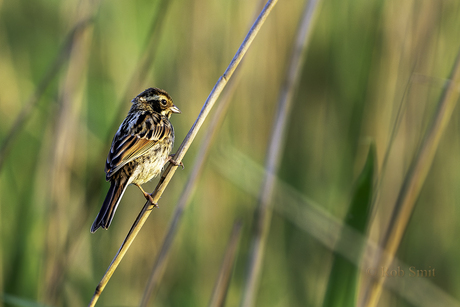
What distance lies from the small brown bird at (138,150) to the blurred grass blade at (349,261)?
0.90 m

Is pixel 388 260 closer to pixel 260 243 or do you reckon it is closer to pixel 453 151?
pixel 260 243

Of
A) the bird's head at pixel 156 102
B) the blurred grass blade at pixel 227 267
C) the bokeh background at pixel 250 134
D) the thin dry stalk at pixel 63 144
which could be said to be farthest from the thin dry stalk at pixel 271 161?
the thin dry stalk at pixel 63 144

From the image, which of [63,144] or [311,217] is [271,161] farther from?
[63,144]

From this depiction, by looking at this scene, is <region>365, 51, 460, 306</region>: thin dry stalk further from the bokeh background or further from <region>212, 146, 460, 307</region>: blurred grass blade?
the bokeh background

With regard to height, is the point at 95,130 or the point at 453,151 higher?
the point at 95,130

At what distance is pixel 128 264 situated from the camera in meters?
3.16

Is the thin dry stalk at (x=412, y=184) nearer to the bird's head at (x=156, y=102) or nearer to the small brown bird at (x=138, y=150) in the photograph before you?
the small brown bird at (x=138, y=150)

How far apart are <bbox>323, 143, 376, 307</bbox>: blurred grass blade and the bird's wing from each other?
1.06 metres

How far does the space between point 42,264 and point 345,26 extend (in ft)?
7.88

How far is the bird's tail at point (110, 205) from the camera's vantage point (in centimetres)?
196

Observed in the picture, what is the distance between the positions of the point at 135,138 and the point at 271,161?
697 mm

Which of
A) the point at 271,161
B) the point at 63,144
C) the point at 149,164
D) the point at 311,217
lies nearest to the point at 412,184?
the point at 271,161

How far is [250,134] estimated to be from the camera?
3342 mm

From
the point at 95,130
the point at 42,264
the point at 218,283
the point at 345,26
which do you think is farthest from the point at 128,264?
the point at 345,26
